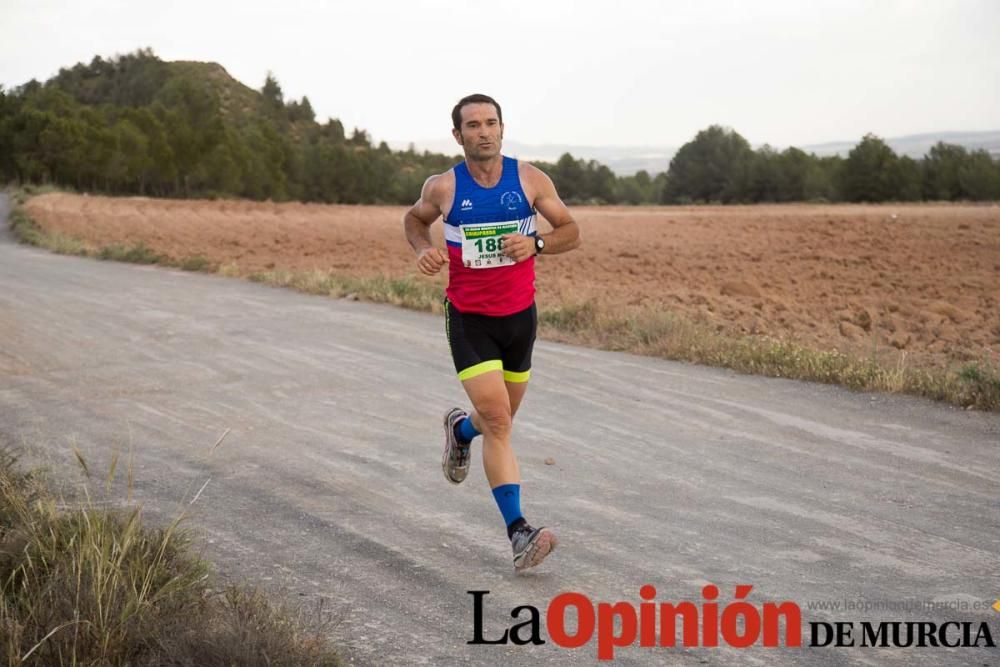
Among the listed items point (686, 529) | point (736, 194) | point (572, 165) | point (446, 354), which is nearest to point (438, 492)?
point (686, 529)

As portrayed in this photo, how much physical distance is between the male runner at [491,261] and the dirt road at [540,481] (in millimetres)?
659

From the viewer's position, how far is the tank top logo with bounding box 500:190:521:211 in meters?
5.49

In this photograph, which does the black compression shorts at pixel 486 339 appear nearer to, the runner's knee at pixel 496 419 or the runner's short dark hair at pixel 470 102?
the runner's knee at pixel 496 419

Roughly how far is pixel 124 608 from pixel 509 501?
6.74ft

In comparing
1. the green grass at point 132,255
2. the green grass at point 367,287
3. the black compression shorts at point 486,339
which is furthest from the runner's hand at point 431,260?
the green grass at point 132,255

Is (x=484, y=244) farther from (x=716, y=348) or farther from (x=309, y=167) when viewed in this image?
(x=309, y=167)

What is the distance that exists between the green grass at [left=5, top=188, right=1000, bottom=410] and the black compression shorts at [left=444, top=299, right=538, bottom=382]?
512 cm

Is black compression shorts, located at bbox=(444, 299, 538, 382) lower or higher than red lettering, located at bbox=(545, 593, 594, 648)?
higher

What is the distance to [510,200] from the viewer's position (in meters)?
5.50

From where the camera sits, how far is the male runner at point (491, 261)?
17.9 feet

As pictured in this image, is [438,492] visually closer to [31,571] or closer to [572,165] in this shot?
[31,571]

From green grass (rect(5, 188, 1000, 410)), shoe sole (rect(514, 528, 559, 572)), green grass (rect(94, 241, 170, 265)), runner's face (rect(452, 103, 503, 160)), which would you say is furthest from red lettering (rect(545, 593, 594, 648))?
green grass (rect(94, 241, 170, 265))

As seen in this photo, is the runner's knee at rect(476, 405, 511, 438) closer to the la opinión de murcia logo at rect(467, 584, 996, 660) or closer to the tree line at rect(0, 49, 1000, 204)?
the la opinión de murcia logo at rect(467, 584, 996, 660)

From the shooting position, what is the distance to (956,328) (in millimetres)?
14383
